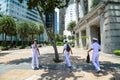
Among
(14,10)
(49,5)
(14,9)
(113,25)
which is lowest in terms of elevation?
(113,25)

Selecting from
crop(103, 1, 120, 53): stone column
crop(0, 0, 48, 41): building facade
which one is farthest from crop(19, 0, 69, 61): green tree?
crop(0, 0, 48, 41): building facade

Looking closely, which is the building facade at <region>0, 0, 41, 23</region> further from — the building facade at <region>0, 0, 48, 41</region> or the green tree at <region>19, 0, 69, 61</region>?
the green tree at <region>19, 0, 69, 61</region>

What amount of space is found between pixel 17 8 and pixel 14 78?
87211 millimetres

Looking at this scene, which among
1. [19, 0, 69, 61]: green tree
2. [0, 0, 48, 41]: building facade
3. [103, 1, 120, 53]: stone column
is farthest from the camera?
[0, 0, 48, 41]: building facade

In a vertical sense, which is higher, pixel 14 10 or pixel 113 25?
pixel 14 10

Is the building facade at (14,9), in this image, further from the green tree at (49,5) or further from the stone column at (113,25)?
the green tree at (49,5)

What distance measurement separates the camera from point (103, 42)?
24266 millimetres

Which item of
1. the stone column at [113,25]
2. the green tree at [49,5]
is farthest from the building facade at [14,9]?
the green tree at [49,5]

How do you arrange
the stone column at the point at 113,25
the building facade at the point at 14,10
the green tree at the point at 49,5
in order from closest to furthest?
the green tree at the point at 49,5 → the stone column at the point at 113,25 → the building facade at the point at 14,10

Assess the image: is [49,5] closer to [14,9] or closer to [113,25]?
[113,25]

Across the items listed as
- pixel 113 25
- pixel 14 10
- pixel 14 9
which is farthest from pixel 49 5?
pixel 14 9

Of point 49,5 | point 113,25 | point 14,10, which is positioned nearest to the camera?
point 49,5

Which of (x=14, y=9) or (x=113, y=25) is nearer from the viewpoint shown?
(x=113, y=25)

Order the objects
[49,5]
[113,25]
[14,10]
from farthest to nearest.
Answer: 1. [14,10]
2. [113,25]
3. [49,5]
